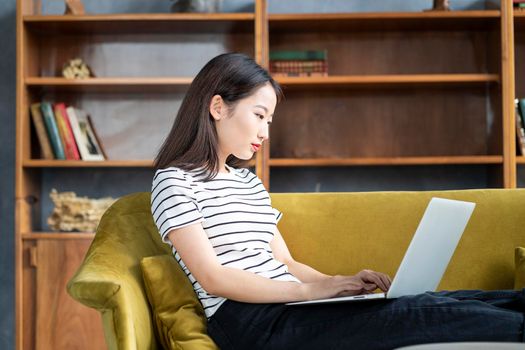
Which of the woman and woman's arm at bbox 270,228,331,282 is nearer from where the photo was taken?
the woman

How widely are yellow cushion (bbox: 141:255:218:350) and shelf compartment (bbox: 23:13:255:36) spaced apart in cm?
189

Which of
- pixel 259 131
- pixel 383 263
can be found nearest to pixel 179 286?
pixel 259 131

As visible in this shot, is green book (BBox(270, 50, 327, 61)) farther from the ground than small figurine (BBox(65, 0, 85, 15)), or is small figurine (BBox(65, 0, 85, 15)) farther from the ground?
small figurine (BBox(65, 0, 85, 15))

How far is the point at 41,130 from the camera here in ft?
11.3

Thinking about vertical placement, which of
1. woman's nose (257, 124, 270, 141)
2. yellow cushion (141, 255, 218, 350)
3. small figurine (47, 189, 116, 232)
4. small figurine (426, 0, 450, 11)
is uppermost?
small figurine (426, 0, 450, 11)

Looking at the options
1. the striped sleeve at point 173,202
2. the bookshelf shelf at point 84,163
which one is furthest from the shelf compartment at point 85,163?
the striped sleeve at point 173,202

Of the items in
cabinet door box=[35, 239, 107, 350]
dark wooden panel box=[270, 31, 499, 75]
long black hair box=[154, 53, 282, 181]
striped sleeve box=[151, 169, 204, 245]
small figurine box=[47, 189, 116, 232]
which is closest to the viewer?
striped sleeve box=[151, 169, 204, 245]

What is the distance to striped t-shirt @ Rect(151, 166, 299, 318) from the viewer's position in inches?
67.0

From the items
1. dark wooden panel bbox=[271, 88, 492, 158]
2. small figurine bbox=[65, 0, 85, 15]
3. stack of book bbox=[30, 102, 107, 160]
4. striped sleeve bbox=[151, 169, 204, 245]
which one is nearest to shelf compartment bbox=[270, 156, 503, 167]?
dark wooden panel bbox=[271, 88, 492, 158]

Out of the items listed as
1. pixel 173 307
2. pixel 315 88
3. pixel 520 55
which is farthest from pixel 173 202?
pixel 520 55

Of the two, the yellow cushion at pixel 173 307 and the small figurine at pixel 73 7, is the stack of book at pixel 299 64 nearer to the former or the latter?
the small figurine at pixel 73 7

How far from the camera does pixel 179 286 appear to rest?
5.79 ft

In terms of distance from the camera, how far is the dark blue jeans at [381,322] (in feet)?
4.83

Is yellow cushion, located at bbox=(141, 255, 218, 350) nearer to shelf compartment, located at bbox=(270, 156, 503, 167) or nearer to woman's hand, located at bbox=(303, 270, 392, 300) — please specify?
woman's hand, located at bbox=(303, 270, 392, 300)
